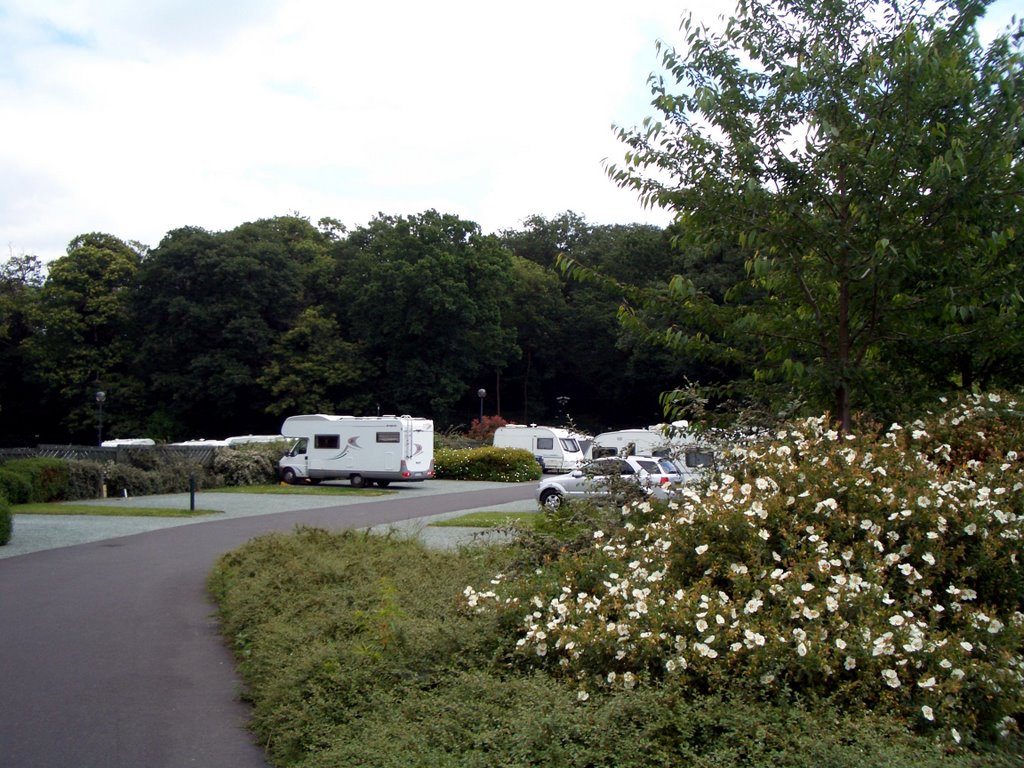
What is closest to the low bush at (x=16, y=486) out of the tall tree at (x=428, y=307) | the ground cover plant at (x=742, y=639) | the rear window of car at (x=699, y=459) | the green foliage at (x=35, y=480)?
the green foliage at (x=35, y=480)

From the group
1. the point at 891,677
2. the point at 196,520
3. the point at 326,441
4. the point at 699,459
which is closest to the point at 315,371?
the point at 326,441

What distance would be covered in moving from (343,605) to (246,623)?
1.36 m

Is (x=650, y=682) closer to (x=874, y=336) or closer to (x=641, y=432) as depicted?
(x=874, y=336)

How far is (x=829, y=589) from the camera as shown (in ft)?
18.9

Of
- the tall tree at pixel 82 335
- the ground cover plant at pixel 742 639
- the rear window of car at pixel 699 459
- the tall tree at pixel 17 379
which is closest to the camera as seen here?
the ground cover plant at pixel 742 639

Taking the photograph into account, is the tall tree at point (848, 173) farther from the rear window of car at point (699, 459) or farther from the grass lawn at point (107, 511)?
the grass lawn at point (107, 511)

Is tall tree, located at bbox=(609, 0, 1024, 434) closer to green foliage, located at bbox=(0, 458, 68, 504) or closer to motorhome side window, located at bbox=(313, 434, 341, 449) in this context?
green foliage, located at bbox=(0, 458, 68, 504)

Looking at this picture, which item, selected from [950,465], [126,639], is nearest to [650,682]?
[950,465]

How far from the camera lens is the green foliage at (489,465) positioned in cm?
4122

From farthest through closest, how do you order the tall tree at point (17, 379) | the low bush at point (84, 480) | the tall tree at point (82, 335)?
the tall tree at point (17, 379) < the tall tree at point (82, 335) < the low bush at point (84, 480)

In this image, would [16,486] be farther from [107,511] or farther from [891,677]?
[891,677]

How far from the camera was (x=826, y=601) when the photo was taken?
18.4 ft

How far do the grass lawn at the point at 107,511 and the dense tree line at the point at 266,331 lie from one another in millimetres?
30653

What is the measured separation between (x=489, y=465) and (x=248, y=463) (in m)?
10.0
